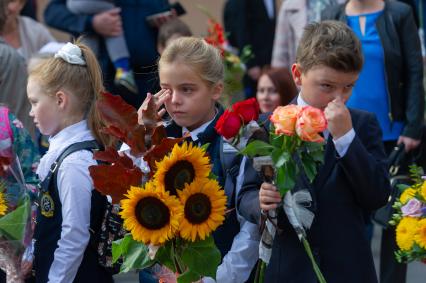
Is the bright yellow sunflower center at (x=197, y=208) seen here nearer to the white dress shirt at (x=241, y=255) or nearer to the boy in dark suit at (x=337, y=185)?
the boy in dark suit at (x=337, y=185)

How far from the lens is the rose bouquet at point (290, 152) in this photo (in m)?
3.36

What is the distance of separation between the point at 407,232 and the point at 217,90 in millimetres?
986

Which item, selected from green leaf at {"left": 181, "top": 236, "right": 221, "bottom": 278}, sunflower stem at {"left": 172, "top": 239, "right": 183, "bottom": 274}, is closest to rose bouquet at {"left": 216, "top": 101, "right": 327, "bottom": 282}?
green leaf at {"left": 181, "top": 236, "right": 221, "bottom": 278}

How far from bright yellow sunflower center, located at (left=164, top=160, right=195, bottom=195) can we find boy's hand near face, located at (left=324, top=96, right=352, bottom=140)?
1.74 feet

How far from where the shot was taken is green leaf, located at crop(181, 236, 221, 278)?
3594mm

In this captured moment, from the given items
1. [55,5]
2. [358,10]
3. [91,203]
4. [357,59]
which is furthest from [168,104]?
[55,5]

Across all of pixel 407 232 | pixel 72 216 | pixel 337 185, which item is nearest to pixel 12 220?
pixel 72 216

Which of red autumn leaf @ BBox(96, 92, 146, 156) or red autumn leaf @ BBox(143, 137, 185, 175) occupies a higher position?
red autumn leaf @ BBox(96, 92, 146, 156)

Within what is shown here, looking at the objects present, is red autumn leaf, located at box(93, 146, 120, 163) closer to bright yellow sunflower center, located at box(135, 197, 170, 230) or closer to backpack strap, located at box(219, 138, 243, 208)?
bright yellow sunflower center, located at box(135, 197, 170, 230)

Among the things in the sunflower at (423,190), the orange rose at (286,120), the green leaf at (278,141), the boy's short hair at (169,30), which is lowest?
the boy's short hair at (169,30)

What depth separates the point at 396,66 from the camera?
626 cm

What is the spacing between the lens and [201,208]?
3584mm

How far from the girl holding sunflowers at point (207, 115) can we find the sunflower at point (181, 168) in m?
0.37

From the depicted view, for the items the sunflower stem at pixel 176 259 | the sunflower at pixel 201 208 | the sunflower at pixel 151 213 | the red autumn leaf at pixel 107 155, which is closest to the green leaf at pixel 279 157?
the sunflower at pixel 201 208
